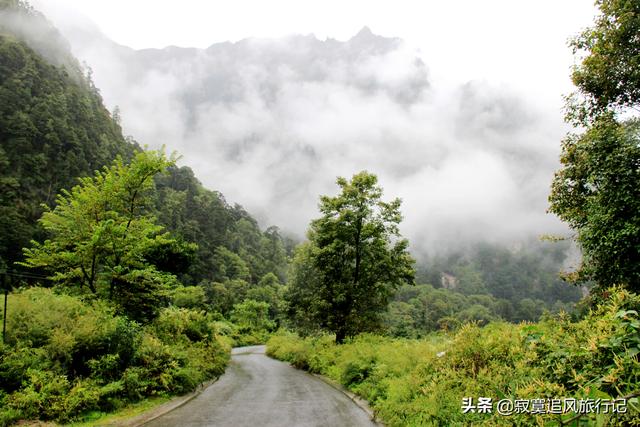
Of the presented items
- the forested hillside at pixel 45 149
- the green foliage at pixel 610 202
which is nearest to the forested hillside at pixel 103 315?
the forested hillside at pixel 45 149

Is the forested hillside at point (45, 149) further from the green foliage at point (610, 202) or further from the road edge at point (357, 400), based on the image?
the green foliage at point (610, 202)

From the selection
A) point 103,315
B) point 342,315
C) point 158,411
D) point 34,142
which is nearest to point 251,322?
point 34,142

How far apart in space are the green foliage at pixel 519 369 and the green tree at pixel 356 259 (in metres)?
9.77

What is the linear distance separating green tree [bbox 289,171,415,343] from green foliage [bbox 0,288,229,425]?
12.5 m

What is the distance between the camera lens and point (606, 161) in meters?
9.46

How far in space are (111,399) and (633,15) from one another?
1645 centimetres

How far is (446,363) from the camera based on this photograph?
10164mm

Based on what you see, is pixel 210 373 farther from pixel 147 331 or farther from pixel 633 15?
pixel 633 15

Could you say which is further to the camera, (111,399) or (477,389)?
(111,399)

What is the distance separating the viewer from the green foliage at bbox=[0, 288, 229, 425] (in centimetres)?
852

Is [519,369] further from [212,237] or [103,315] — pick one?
[212,237]

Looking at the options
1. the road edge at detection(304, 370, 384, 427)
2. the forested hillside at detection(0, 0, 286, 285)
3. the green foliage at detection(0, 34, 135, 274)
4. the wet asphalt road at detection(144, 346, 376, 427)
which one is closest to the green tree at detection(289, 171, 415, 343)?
the road edge at detection(304, 370, 384, 427)

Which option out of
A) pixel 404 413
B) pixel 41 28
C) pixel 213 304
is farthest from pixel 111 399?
pixel 41 28

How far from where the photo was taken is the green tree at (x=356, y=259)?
82.0 ft
